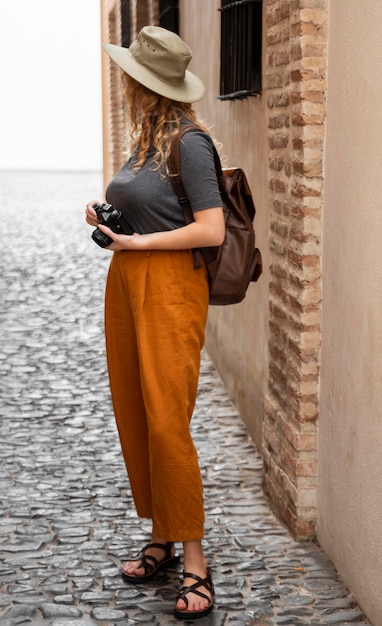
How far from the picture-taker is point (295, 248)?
4.45 meters

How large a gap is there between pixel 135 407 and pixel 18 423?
2.56 m

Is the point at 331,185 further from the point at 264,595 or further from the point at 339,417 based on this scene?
the point at 264,595

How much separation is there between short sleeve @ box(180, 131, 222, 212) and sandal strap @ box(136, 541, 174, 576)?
1403 millimetres

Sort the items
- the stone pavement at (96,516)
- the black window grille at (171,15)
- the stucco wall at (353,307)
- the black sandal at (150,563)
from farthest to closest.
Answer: the black window grille at (171,15) < the black sandal at (150,563) < the stone pavement at (96,516) < the stucco wall at (353,307)

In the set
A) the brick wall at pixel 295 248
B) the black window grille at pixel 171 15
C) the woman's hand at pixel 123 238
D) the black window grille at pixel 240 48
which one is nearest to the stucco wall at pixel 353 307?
the brick wall at pixel 295 248

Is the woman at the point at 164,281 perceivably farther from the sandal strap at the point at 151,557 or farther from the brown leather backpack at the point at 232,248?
the sandal strap at the point at 151,557

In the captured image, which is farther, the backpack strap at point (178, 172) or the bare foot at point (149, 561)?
the bare foot at point (149, 561)

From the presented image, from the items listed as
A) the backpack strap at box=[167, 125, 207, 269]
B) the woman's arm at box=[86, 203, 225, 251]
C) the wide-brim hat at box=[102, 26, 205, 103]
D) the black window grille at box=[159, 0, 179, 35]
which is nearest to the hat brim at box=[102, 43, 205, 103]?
the wide-brim hat at box=[102, 26, 205, 103]

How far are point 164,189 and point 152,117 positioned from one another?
10.7 inches

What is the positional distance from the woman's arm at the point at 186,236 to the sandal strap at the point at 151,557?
124 centimetres

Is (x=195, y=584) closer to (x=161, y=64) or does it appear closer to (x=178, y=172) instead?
(x=178, y=172)

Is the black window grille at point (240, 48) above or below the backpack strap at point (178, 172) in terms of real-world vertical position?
above

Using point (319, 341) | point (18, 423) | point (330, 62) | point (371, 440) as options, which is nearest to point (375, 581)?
point (371, 440)

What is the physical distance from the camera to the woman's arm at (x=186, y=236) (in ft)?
12.1
